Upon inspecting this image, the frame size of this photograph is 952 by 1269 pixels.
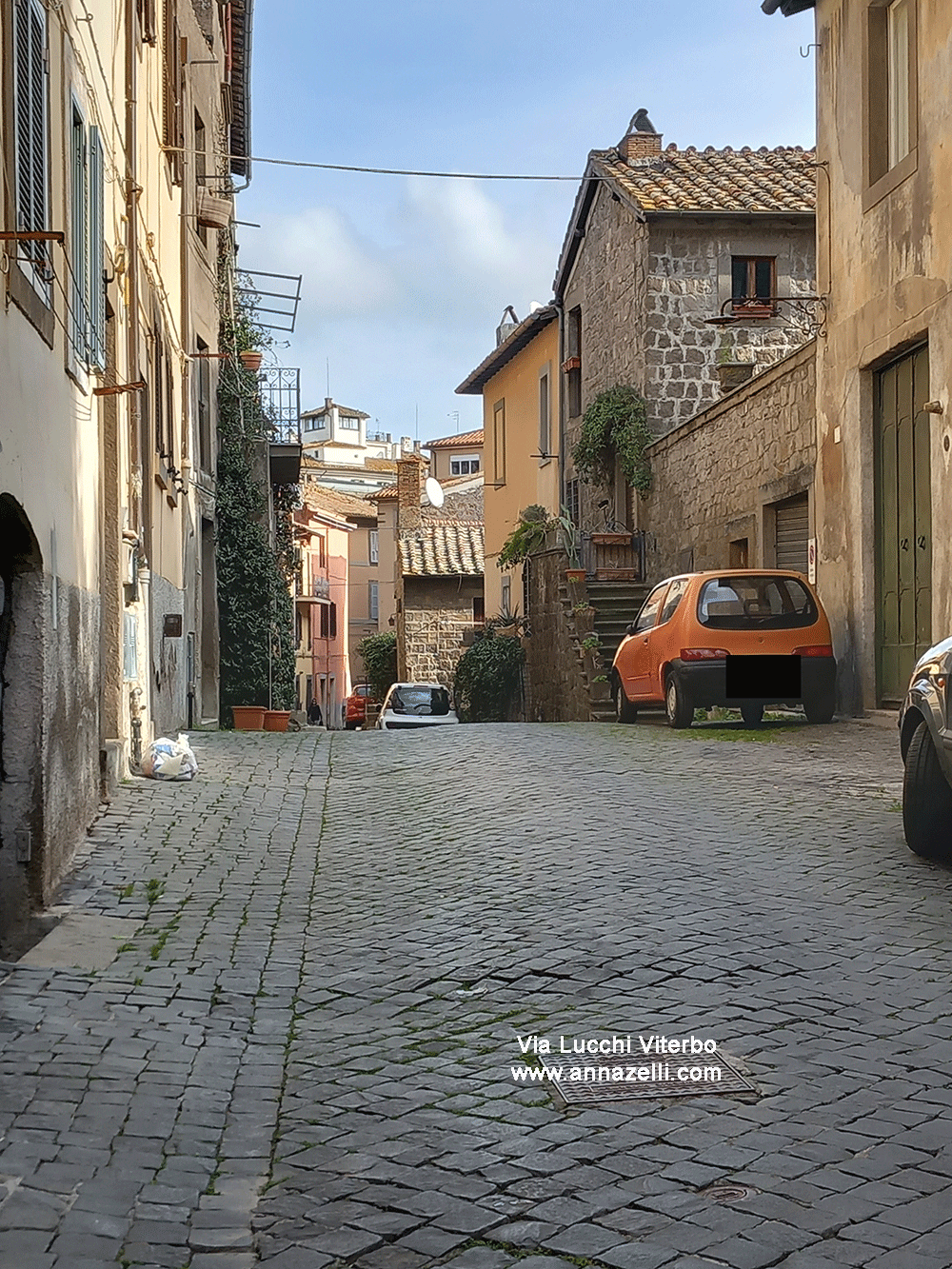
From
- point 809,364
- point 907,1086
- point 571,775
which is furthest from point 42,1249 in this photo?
point 809,364

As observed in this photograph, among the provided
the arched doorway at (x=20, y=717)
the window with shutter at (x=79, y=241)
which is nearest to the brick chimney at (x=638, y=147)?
the window with shutter at (x=79, y=241)

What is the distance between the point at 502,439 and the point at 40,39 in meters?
33.4

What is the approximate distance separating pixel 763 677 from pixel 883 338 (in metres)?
3.52

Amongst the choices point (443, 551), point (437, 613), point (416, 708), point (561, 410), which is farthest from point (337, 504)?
point (416, 708)

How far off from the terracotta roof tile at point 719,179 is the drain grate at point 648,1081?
72.6ft

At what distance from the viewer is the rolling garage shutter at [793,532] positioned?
18.6 meters

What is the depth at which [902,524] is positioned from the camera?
15.3 metres

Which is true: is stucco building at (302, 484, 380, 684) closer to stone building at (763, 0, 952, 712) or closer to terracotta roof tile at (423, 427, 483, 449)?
terracotta roof tile at (423, 427, 483, 449)

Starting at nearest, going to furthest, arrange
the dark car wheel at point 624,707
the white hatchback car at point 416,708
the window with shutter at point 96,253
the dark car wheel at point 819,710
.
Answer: the window with shutter at point 96,253
the dark car wheel at point 819,710
the dark car wheel at point 624,707
the white hatchback car at point 416,708

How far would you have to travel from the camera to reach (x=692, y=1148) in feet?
13.9

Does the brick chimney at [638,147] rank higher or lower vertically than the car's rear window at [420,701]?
higher

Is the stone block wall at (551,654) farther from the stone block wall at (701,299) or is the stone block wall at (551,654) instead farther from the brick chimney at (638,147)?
the brick chimney at (638,147)

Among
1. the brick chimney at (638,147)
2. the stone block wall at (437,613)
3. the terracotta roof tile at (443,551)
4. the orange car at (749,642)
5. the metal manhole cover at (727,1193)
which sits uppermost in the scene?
the brick chimney at (638,147)

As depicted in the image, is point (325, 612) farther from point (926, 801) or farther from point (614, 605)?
point (926, 801)
